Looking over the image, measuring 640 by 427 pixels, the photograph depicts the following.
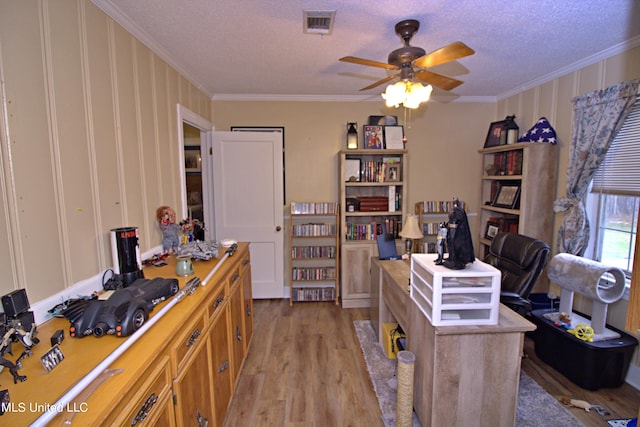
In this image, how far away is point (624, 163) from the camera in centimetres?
241

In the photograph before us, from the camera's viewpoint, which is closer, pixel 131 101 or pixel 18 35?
pixel 18 35

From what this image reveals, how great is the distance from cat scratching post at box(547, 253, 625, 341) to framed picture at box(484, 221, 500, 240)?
1.18m

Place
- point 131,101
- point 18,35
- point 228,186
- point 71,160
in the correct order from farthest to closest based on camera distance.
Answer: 1. point 228,186
2. point 131,101
3. point 71,160
4. point 18,35

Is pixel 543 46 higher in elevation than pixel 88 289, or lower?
higher

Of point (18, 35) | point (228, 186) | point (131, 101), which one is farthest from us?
point (228, 186)

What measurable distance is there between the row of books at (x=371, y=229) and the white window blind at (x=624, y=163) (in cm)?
196

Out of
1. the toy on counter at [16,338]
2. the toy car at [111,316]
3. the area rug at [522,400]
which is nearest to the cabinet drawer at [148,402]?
the toy car at [111,316]

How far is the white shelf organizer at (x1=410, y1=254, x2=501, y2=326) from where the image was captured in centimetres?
158

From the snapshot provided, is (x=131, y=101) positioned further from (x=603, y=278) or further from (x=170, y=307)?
(x=603, y=278)

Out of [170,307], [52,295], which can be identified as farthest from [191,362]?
[52,295]

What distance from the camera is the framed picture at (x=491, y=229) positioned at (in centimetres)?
360

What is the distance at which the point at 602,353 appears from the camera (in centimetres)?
213

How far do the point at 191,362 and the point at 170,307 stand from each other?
28 cm

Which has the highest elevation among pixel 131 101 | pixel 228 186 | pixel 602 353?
pixel 131 101
